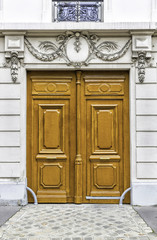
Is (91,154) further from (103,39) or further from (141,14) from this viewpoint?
(141,14)

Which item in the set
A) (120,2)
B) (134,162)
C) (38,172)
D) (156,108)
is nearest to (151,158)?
(134,162)

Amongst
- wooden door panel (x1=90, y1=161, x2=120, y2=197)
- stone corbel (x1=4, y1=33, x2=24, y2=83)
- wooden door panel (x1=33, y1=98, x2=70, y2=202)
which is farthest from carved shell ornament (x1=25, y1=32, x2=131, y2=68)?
wooden door panel (x1=90, y1=161, x2=120, y2=197)

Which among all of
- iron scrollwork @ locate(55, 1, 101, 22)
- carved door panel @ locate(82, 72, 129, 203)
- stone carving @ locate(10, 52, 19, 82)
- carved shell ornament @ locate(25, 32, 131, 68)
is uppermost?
iron scrollwork @ locate(55, 1, 101, 22)

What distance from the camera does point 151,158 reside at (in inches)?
243

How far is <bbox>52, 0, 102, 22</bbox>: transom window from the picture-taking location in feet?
21.0

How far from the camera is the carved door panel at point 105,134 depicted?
20.7 feet

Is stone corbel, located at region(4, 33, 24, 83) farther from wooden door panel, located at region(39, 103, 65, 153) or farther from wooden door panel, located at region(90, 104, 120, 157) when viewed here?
wooden door panel, located at region(90, 104, 120, 157)

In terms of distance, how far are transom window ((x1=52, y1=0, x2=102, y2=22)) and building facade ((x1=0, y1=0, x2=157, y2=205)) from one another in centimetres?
13

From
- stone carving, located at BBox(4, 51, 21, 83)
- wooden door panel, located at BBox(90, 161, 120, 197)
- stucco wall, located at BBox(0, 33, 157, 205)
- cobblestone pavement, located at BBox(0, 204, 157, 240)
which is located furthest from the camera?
wooden door panel, located at BBox(90, 161, 120, 197)

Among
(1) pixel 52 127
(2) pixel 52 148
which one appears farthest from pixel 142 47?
(2) pixel 52 148

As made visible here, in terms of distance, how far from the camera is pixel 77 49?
6.25 m

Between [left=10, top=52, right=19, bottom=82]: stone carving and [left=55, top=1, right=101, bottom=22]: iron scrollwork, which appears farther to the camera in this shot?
[left=55, top=1, right=101, bottom=22]: iron scrollwork

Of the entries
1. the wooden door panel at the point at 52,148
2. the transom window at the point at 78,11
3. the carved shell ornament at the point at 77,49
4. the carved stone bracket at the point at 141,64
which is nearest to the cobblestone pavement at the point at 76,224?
the wooden door panel at the point at 52,148

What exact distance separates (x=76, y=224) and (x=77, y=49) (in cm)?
362
